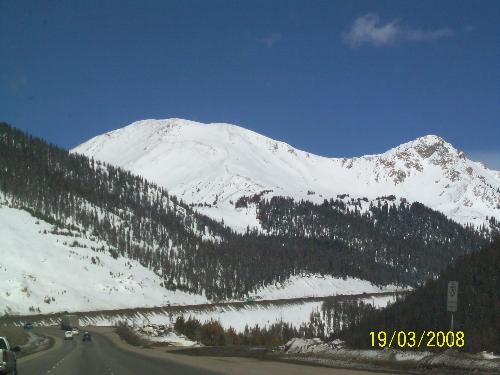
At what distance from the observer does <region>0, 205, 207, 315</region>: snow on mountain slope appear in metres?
148

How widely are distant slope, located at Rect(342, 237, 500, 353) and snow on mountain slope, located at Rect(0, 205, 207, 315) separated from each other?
8488cm

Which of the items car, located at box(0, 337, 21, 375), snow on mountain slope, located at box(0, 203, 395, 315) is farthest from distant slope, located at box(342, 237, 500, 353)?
snow on mountain slope, located at box(0, 203, 395, 315)

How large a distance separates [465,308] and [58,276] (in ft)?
445

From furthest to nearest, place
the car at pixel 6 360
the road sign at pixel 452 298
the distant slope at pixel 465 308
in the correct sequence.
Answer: the distant slope at pixel 465 308, the car at pixel 6 360, the road sign at pixel 452 298

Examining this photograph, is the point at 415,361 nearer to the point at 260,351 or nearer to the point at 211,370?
the point at 211,370

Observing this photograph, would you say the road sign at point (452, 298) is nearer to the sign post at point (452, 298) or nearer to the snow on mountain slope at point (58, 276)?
the sign post at point (452, 298)

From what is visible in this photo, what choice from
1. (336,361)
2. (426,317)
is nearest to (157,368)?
(336,361)

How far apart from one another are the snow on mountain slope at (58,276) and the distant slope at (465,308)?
278 feet

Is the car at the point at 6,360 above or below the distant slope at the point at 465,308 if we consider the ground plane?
below

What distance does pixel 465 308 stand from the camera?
47.1 metres

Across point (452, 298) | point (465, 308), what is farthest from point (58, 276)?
point (452, 298)

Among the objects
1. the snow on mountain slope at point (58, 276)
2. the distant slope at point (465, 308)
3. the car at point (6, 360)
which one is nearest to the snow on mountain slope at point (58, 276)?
the snow on mountain slope at point (58, 276)

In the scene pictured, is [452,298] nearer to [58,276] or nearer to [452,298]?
[452,298]

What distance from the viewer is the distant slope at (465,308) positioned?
3481 cm
